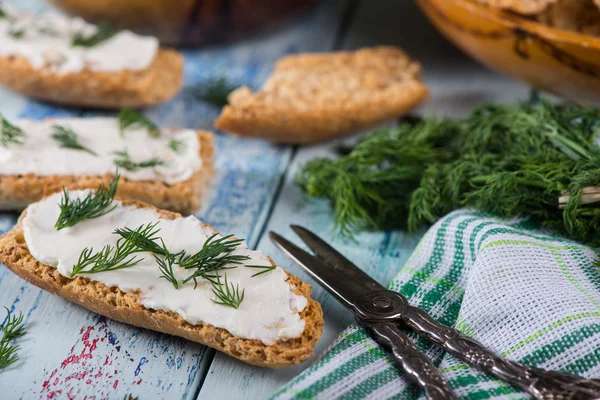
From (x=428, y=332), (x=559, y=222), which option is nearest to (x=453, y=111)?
(x=559, y=222)

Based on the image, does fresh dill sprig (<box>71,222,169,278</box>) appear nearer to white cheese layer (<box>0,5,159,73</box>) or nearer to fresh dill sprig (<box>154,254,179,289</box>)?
fresh dill sprig (<box>154,254,179,289</box>)

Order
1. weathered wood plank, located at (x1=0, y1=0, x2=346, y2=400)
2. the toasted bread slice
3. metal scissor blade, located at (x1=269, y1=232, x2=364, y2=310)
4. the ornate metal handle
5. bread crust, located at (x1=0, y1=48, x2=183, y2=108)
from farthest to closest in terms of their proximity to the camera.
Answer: bread crust, located at (x1=0, y1=48, x2=183, y2=108) < the toasted bread slice < metal scissor blade, located at (x1=269, y1=232, x2=364, y2=310) < weathered wood plank, located at (x1=0, y1=0, x2=346, y2=400) < the ornate metal handle

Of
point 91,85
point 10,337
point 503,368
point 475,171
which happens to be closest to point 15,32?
point 91,85

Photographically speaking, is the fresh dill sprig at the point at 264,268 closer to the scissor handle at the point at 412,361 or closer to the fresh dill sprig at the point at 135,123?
the scissor handle at the point at 412,361

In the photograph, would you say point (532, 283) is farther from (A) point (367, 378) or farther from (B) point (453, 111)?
(B) point (453, 111)

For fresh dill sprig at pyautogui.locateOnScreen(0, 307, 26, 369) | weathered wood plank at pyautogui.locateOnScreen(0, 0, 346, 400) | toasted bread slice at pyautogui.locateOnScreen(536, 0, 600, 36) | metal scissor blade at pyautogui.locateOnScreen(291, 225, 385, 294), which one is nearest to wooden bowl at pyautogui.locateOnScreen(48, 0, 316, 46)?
weathered wood plank at pyautogui.locateOnScreen(0, 0, 346, 400)

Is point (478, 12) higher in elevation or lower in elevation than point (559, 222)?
higher

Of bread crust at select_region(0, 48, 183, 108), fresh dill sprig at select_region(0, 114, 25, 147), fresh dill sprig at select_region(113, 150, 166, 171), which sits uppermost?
fresh dill sprig at select_region(113, 150, 166, 171)
